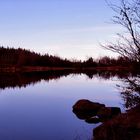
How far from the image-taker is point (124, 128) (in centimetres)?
878

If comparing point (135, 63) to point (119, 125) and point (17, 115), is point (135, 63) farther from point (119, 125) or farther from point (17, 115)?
point (17, 115)

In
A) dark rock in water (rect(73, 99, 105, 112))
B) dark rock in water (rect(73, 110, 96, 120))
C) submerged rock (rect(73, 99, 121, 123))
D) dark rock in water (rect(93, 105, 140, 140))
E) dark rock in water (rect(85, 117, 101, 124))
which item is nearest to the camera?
dark rock in water (rect(93, 105, 140, 140))

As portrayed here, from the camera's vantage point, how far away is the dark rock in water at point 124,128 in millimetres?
8102

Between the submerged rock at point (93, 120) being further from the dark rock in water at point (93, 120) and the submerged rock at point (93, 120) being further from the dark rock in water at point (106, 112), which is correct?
the dark rock in water at point (106, 112)

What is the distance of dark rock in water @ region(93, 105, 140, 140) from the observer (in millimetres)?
8102

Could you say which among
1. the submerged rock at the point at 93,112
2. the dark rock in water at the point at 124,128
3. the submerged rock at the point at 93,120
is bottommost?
the submerged rock at the point at 93,120

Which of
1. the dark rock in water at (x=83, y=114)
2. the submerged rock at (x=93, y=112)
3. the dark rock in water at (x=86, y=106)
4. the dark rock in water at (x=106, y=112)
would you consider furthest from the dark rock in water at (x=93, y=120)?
the dark rock in water at (x=86, y=106)

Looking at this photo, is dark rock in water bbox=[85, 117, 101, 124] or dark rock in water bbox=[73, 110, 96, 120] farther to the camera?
dark rock in water bbox=[73, 110, 96, 120]

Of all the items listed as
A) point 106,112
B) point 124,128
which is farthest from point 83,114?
point 124,128

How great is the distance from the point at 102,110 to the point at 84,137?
4.25m

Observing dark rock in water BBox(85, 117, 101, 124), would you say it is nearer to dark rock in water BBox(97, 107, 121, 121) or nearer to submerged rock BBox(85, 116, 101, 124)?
submerged rock BBox(85, 116, 101, 124)

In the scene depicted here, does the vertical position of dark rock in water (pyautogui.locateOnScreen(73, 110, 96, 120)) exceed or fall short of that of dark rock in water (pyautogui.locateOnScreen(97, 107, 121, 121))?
it falls short

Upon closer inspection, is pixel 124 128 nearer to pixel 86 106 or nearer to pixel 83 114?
pixel 83 114

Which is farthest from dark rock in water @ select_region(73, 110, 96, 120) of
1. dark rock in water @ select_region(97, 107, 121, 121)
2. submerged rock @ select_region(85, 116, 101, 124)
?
dark rock in water @ select_region(97, 107, 121, 121)
